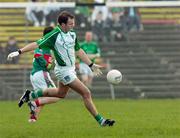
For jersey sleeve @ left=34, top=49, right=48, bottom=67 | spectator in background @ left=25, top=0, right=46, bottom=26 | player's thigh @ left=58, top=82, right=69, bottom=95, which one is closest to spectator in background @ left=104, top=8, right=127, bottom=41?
spectator in background @ left=25, top=0, right=46, bottom=26

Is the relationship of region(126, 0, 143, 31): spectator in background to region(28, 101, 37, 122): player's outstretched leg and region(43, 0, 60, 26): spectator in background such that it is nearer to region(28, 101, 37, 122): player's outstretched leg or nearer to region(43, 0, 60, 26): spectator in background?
region(43, 0, 60, 26): spectator in background

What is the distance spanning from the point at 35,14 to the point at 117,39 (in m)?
3.41

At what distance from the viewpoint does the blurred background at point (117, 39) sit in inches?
1091

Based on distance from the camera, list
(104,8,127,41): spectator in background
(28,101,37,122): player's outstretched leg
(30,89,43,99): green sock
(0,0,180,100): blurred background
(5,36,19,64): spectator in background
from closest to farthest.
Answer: (30,89,43,99): green sock → (28,101,37,122): player's outstretched leg → (0,0,180,100): blurred background → (5,36,19,64): spectator in background → (104,8,127,41): spectator in background

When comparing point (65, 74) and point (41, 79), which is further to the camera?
point (41, 79)

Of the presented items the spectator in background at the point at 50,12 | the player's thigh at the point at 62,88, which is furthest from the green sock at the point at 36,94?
the spectator in background at the point at 50,12

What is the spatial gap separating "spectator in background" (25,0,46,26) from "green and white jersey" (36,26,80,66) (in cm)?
1548

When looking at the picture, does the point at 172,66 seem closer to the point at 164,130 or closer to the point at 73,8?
the point at 73,8

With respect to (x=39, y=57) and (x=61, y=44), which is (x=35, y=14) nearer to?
(x=39, y=57)

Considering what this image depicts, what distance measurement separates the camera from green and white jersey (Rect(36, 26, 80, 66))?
13141 mm

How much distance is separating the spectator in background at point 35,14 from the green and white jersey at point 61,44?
15.5 meters

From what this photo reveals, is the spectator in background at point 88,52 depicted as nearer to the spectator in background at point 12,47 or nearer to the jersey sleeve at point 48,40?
the spectator in background at point 12,47

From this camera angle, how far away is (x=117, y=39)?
Answer: 28.8 metres

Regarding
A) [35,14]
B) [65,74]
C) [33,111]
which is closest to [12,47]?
[35,14]
